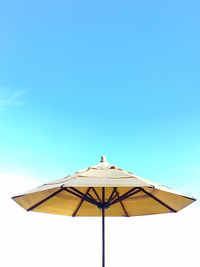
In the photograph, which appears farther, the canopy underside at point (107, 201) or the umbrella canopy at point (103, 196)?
the canopy underside at point (107, 201)

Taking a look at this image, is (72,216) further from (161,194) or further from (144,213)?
(161,194)

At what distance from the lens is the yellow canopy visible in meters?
3.96

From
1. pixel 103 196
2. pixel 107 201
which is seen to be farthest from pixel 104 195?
pixel 107 201

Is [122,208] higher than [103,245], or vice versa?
[122,208]

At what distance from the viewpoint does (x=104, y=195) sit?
16.5ft

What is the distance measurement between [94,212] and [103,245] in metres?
1.09

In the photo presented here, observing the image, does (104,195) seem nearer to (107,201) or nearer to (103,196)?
(103,196)

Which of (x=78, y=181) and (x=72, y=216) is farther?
(x=72, y=216)

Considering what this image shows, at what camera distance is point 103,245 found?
16.6 ft

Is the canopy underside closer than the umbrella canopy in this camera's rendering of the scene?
No

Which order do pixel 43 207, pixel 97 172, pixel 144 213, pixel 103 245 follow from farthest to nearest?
pixel 144 213 < pixel 43 207 < pixel 103 245 < pixel 97 172

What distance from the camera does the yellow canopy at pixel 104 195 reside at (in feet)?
13.0

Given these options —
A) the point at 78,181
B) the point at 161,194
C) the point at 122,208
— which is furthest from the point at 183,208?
the point at 78,181

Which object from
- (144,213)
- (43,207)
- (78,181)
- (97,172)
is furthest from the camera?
(144,213)
